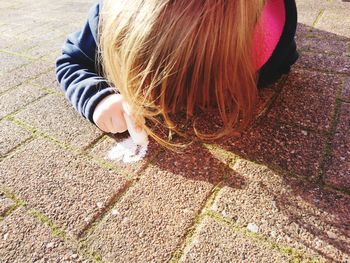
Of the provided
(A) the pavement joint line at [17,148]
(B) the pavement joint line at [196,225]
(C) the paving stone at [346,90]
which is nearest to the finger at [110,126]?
(A) the pavement joint line at [17,148]

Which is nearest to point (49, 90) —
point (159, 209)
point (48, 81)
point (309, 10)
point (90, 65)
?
point (48, 81)

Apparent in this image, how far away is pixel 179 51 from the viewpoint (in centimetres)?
95

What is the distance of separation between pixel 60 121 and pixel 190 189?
0.73 meters

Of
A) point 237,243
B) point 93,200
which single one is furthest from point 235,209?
point 93,200

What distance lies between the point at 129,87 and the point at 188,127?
36cm

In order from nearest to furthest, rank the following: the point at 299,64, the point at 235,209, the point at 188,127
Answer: the point at 235,209
the point at 188,127
the point at 299,64

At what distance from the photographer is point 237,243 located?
88 cm

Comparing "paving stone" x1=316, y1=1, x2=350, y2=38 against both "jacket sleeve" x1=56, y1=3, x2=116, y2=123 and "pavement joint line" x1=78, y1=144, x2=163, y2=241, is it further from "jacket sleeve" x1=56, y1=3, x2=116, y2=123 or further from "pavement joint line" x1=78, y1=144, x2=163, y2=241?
"pavement joint line" x1=78, y1=144, x2=163, y2=241

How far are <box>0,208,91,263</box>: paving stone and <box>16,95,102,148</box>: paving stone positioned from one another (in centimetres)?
38

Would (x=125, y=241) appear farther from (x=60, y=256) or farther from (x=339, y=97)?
(x=339, y=97)

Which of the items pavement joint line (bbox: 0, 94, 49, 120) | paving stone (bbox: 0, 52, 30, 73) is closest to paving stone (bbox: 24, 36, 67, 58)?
paving stone (bbox: 0, 52, 30, 73)

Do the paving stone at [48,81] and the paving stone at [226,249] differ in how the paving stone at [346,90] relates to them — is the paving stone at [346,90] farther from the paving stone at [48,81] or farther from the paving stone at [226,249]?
the paving stone at [48,81]

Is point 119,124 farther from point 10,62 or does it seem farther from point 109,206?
point 10,62

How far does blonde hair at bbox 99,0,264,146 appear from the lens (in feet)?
3.09
